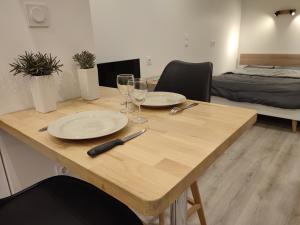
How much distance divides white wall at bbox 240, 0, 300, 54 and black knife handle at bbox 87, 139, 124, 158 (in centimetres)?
504

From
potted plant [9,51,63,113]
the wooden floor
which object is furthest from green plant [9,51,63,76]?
the wooden floor

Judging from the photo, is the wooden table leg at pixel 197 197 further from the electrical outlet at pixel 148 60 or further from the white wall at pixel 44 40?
the electrical outlet at pixel 148 60

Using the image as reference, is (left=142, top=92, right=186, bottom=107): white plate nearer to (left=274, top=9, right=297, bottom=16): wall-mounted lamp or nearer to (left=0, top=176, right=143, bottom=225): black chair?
(left=0, top=176, right=143, bottom=225): black chair

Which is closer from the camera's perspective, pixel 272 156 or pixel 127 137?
pixel 127 137

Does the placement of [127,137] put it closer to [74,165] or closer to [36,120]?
[74,165]

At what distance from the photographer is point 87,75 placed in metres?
1.20

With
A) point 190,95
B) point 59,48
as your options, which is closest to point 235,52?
point 190,95

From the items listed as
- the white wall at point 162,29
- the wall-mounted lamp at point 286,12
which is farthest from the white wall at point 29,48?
the wall-mounted lamp at point 286,12

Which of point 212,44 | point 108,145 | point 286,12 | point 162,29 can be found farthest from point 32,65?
point 286,12

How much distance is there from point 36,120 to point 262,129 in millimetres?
2780

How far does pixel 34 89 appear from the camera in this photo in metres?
1.07

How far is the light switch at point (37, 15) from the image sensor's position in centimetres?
108

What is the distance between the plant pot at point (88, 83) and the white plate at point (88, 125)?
0.29 metres

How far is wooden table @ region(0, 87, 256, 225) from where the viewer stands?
518 mm
